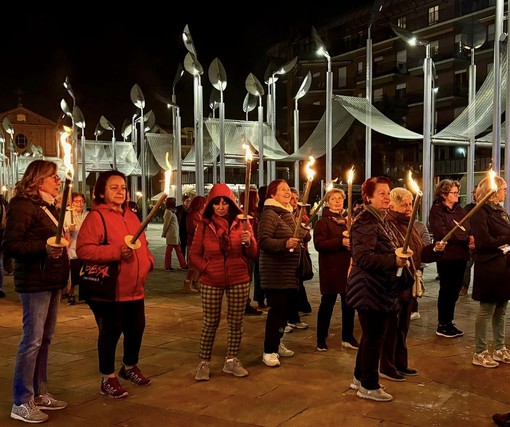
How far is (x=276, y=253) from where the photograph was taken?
572cm

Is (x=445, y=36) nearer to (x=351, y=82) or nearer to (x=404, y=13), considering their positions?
(x=404, y=13)

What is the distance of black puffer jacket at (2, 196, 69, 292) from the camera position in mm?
4289

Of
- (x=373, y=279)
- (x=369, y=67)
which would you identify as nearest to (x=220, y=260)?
(x=373, y=279)

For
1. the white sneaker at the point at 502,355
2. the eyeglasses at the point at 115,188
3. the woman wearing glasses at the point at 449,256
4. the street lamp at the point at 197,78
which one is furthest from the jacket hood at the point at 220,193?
the street lamp at the point at 197,78

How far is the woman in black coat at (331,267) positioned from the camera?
6.35 meters

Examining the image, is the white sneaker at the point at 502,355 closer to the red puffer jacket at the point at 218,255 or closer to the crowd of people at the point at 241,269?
the crowd of people at the point at 241,269

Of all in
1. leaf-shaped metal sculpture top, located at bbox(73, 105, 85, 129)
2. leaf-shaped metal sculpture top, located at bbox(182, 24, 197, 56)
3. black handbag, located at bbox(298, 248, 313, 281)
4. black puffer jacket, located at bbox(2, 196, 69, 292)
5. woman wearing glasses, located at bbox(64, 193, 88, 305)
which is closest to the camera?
black puffer jacket, located at bbox(2, 196, 69, 292)

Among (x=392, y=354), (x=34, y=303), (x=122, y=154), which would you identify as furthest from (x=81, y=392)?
(x=122, y=154)

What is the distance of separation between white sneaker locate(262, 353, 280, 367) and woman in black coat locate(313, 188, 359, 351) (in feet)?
2.61

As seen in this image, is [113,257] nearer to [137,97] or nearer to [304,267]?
[304,267]

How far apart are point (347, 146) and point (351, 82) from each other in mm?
10184

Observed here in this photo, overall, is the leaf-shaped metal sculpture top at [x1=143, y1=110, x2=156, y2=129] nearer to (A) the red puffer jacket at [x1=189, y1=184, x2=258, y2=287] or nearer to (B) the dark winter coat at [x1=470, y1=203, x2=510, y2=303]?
(A) the red puffer jacket at [x1=189, y1=184, x2=258, y2=287]

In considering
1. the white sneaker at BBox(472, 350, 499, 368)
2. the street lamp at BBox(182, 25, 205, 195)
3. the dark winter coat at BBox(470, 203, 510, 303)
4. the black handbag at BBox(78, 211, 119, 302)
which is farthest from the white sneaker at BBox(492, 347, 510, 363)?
the street lamp at BBox(182, 25, 205, 195)

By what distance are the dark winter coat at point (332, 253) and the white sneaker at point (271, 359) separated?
3.31ft
